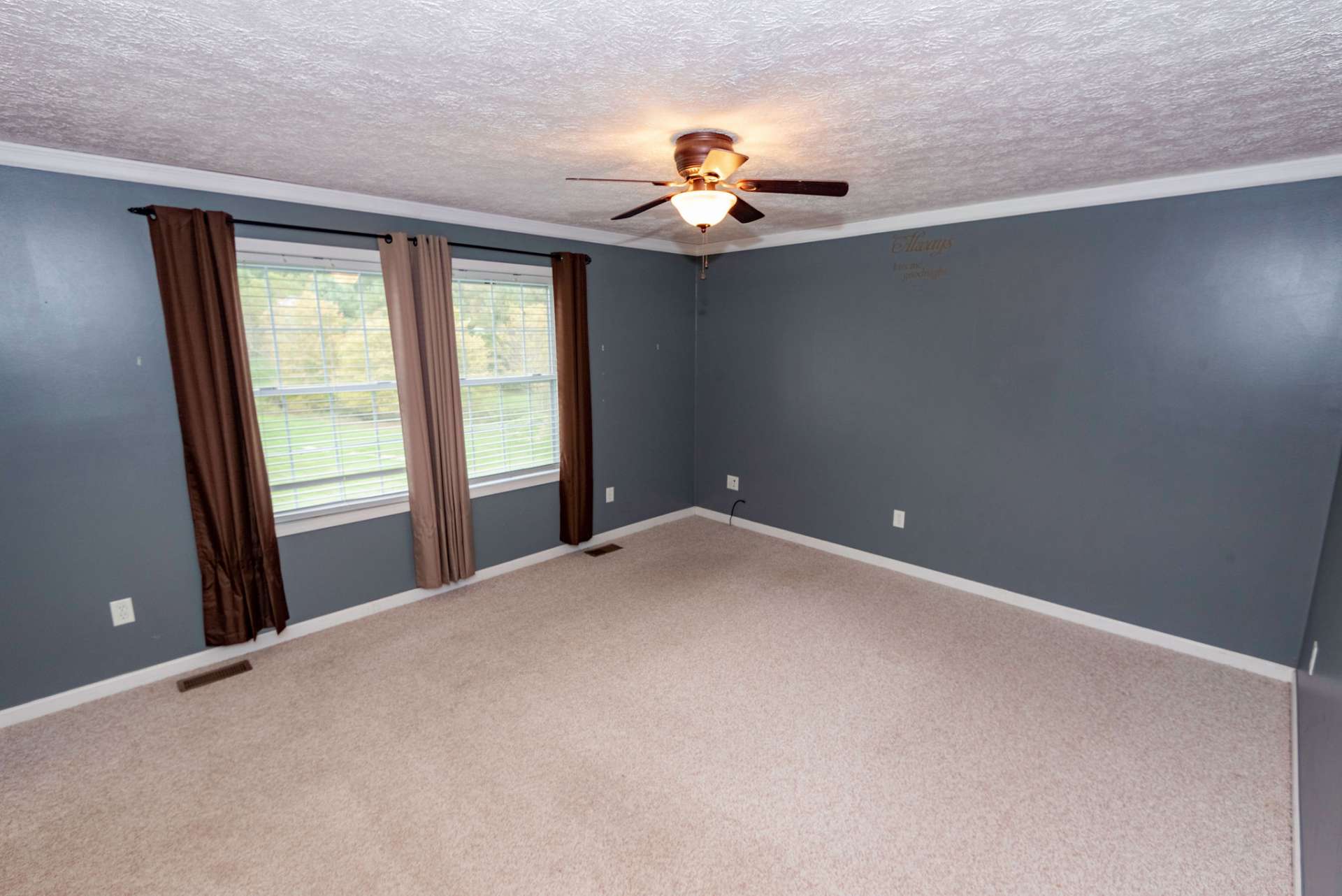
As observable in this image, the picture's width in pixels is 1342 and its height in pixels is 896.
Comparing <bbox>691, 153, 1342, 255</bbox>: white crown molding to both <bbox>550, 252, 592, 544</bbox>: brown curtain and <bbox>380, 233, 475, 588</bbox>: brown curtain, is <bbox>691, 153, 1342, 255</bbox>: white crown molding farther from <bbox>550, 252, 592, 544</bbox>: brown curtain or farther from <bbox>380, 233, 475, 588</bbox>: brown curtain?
<bbox>380, 233, 475, 588</bbox>: brown curtain

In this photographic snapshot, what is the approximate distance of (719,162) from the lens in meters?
2.25

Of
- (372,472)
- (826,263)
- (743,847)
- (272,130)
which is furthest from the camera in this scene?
(826,263)

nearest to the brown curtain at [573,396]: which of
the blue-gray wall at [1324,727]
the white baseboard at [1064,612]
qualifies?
the white baseboard at [1064,612]

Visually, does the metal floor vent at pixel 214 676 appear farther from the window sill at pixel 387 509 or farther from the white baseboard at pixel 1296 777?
the white baseboard at pixel 1296 777

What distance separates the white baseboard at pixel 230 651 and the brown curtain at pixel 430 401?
171mm

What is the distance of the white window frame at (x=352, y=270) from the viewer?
9.77 feet

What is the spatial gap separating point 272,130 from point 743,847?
2991 mm

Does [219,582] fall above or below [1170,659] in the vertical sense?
A: above

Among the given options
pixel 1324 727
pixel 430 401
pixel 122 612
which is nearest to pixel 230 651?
pixel 122 612

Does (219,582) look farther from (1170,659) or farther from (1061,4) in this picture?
(1170,659)

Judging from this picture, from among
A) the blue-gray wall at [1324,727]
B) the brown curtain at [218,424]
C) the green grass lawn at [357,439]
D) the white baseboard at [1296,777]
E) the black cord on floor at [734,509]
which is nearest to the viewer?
the blue-gray wall at [1324,727]

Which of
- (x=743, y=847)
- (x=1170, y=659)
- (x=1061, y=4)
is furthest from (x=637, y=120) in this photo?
(x=1170, y=659)

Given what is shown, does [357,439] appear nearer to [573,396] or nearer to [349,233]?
[349,233]

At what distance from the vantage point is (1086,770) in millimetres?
2258
